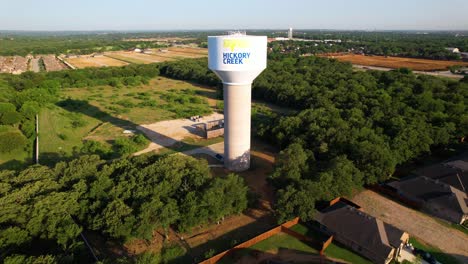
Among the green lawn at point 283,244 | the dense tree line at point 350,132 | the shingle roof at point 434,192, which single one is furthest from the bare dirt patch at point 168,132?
the shingle roof at point 434,192

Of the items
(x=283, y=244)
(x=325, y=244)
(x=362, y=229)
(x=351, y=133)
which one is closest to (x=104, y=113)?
(x=351, y=133)

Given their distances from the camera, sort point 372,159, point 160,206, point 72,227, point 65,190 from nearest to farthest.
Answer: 1. point 72,227
2. point 160,206
3. point 65,190
4. point 372,159

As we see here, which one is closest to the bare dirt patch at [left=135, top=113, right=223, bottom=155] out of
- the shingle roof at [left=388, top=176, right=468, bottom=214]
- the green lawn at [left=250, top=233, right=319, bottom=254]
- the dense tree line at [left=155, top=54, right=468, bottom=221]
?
the dense tree line at [left=155, top=54, right=468, bottom=221]

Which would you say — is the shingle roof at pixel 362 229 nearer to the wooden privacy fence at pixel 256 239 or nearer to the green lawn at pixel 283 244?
the wooden privacy fence at pixel 256 239

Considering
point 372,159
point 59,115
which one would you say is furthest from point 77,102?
point 372,159

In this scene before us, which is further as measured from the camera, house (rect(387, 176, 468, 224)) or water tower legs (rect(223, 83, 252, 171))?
water tower legs (rect(223, 83, 252, 171))

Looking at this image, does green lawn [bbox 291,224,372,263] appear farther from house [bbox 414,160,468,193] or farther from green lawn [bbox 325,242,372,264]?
house [bbox 414,160,468,193]

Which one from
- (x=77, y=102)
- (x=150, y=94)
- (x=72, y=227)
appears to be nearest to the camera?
(x=72, y=227)

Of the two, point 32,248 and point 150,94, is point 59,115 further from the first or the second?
point 32,248
